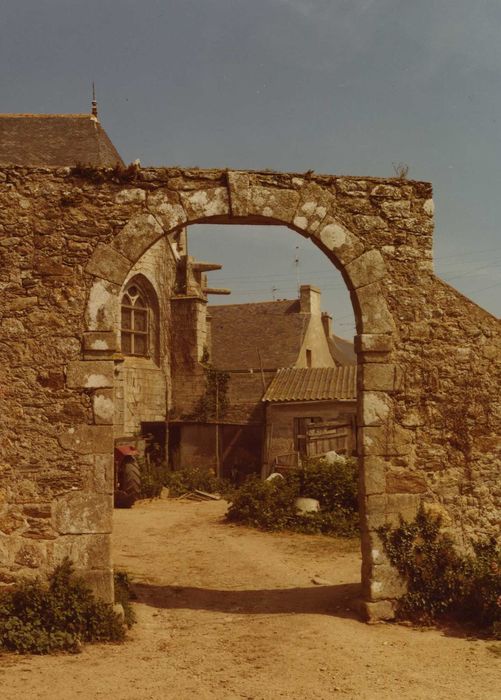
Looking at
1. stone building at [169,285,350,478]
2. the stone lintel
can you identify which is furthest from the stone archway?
stone building at [169,285,350,478]

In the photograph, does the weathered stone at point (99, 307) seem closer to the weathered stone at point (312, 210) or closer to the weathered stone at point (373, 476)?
the weathered stone at point (312, 210)

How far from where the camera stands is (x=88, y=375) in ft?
19.9

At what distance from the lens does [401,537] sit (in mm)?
6133

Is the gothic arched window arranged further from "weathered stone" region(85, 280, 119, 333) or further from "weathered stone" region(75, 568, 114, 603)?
"weathered stone" region(75, 568, 114, 603)

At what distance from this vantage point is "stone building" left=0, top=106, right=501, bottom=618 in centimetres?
595

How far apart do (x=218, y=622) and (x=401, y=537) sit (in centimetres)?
177

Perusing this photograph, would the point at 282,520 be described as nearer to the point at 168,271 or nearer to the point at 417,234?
the point at 417,234

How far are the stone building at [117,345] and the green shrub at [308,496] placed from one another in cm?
438

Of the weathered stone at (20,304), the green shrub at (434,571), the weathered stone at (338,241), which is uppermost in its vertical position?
the weathered stone at (338,241)

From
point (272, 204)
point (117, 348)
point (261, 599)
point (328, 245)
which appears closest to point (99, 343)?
point (117, 348)

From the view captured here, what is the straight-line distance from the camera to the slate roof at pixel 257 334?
71.4ft

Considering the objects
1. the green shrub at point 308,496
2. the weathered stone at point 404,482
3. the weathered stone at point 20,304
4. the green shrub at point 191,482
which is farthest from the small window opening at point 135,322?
the weathered stone at point 404,482

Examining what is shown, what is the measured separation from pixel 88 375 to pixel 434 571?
3.38m

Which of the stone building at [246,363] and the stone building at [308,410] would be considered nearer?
the stone building at [308,410]
